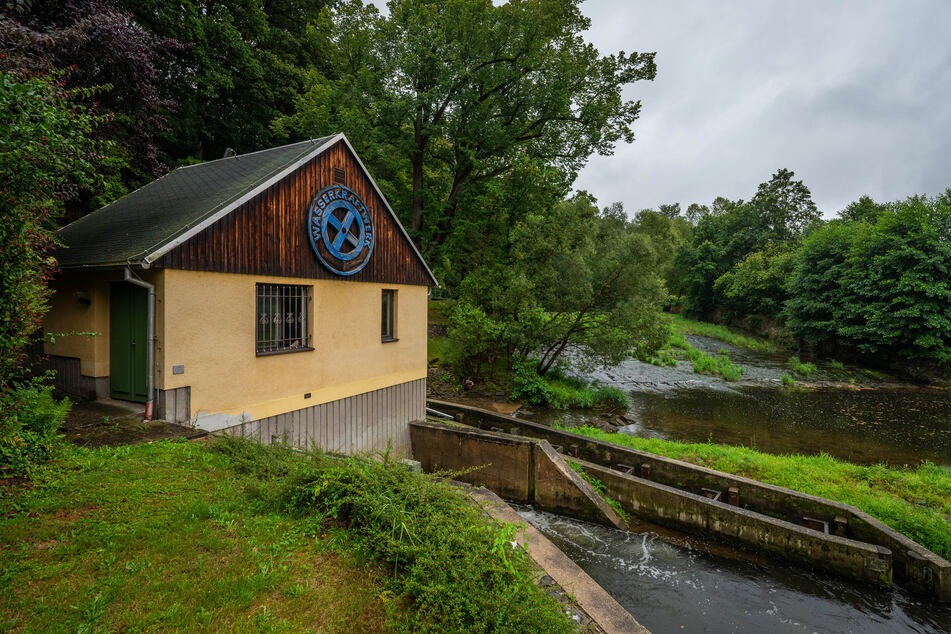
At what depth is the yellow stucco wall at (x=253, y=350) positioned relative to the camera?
6.82 meters

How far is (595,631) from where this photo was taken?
3916 mm

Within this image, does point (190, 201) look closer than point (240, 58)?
Yes

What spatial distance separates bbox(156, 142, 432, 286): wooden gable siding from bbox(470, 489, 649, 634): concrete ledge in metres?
6.14

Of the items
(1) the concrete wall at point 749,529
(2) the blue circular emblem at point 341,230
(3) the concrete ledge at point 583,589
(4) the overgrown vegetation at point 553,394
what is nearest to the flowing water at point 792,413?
(4) the overgrown vegetation at point 553,394

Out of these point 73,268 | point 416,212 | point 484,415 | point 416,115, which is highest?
point 416,115

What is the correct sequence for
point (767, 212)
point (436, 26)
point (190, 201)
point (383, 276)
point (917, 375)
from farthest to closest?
point (767, 212) → point (917, 375) → point (436, 26) → point (383, 276) → point (190, 201)

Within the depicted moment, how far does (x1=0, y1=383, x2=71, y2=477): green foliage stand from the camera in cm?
433

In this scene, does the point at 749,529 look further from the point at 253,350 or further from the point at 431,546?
the point at 253,350

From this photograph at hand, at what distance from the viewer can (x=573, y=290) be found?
1736 cm

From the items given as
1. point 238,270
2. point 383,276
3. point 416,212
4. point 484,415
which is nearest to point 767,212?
point 416,212

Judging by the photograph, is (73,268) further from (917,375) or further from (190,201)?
(917,375)

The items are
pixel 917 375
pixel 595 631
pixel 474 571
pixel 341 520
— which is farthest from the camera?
pixel 917 375

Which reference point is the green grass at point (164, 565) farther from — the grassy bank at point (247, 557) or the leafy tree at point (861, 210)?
the leafy tree at point (861, 210)

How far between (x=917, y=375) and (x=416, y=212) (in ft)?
99.5
